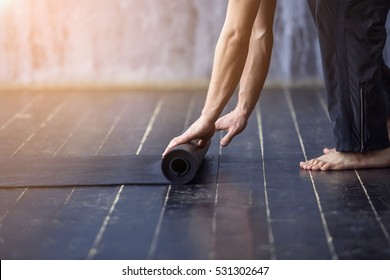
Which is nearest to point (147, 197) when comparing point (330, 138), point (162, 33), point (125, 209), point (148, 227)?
point (125, 209)

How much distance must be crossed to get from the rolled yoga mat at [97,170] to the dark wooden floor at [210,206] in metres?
0.06

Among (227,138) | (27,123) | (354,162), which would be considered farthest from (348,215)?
(27,123)

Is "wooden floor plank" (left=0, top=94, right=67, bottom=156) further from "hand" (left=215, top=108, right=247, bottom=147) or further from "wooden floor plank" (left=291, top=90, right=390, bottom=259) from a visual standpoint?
"wooden floor plank" (left=291, top=90, right=390, bottom=259)

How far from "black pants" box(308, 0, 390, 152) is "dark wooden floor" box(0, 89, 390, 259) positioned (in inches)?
5.8

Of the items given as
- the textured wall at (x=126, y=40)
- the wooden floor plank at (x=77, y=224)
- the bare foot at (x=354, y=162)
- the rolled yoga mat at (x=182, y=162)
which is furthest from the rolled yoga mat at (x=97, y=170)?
the textured wall at (x=126, y=40)

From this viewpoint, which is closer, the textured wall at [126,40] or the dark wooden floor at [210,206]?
the dark wooden floor at [210,206]

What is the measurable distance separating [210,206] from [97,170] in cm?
64

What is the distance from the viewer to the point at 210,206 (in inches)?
109

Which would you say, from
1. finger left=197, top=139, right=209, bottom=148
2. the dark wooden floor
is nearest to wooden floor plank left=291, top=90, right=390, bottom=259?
the dark wooden floor

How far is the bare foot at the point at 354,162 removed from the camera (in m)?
3.22

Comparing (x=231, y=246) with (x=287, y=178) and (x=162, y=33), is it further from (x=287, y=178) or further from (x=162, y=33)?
(x=162, y=33)

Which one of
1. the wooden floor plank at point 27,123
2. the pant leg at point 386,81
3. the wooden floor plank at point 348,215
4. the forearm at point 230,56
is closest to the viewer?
the wooden floor plank at point 348,215

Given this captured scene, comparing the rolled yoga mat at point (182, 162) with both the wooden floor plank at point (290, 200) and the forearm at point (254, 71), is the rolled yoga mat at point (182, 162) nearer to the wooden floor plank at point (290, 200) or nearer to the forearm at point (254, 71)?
the wooden floor plank at point (290, 200)

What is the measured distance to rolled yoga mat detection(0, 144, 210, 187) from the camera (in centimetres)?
307
